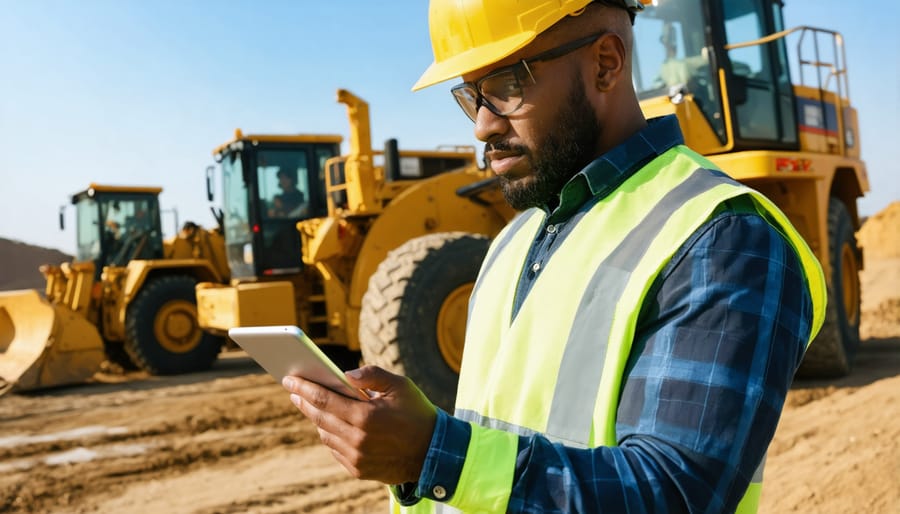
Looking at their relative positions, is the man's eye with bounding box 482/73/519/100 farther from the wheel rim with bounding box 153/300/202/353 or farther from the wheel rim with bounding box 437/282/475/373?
the wheel rim with bounding box 153/300/202/353

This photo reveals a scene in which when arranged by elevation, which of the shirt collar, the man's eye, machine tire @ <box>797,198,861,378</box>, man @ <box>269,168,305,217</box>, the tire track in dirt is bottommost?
the tire track in dirt

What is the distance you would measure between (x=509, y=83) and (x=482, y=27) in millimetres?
141

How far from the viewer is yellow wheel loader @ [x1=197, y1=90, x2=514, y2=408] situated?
6105mm

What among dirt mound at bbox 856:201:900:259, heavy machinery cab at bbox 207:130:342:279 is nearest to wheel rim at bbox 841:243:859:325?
heavy machinery cab at bbox 207:130:342:279

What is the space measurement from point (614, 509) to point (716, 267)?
0.38m

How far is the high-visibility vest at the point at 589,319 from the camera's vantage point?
47.4 inches

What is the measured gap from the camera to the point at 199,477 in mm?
5762

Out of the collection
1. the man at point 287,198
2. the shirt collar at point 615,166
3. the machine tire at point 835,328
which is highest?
the man at point 287,198

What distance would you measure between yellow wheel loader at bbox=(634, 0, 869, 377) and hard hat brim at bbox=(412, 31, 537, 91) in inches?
195

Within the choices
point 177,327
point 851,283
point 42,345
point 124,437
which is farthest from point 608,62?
point 177,327

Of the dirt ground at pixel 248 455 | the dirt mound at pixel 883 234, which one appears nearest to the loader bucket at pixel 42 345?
the dirt ground at pixel 248 455

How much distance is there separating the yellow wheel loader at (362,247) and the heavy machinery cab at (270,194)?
0.04 ft

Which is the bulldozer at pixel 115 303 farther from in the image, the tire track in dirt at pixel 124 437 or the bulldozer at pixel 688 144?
the bulldozer at pixel 688 144

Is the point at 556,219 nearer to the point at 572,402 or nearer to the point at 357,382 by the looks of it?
the point at 572,402
